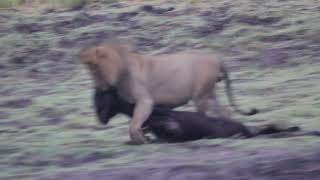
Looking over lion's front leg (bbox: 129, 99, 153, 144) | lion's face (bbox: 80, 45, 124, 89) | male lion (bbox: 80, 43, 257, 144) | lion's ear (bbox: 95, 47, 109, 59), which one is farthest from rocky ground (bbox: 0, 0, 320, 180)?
lion's ear (bbox: 95, 47, 109, 59)

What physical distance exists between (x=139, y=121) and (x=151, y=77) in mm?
438

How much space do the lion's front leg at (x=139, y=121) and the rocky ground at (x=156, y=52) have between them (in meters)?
0.13

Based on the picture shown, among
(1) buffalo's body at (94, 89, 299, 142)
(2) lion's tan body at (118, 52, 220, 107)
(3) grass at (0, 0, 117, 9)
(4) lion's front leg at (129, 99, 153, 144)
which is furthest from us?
(3) grass at (0, 0, 117, 9)

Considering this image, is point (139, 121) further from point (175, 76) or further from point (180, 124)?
point (175, 76)

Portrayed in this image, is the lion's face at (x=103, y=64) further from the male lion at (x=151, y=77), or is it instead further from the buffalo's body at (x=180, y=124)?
the buffalo's body at (x=180, y=124)

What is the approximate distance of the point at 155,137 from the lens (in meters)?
7.07

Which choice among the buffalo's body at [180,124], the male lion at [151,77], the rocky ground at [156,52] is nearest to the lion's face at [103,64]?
the male lion at [151,77]

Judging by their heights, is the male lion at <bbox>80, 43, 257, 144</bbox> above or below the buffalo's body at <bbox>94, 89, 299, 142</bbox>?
above

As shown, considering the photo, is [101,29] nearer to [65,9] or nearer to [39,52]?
[39,52]

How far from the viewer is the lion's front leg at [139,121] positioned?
6.72m

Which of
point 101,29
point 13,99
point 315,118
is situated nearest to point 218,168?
point 315,118

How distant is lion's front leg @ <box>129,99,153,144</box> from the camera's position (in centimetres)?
672

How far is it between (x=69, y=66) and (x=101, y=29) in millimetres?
2105

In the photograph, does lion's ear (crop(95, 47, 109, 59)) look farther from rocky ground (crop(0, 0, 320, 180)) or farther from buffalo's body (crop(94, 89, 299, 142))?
rocky ground (crop(0, 0, 320, 180))
